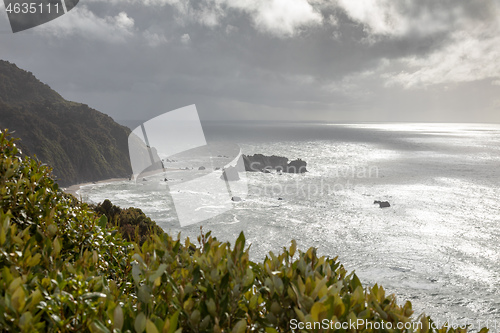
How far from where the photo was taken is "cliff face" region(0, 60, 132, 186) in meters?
80.2

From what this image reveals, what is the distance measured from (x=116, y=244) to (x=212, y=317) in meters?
2.70

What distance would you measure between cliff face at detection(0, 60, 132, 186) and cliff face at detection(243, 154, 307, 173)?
3810 cm

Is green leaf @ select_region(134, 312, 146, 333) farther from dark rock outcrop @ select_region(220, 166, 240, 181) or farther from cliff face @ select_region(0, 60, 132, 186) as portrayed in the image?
dark rock outcrop @ select_region(220, 166, 240, 181)

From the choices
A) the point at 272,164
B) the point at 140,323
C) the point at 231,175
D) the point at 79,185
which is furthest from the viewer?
the point at 272,164

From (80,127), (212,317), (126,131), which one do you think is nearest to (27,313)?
(212,317)

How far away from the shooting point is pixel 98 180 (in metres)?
85.3

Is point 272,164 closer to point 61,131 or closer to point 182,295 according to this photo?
point 61,131

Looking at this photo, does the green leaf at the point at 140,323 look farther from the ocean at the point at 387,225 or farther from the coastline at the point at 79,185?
the coastline at the point at 79,185

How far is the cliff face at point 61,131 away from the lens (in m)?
80.2

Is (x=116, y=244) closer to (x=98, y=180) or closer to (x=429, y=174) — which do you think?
(x=98, y=180)

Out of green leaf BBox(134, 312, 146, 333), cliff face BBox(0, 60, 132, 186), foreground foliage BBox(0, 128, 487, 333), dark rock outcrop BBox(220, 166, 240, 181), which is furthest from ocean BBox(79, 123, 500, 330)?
cliff face BBox(0, 60, 132, 186)

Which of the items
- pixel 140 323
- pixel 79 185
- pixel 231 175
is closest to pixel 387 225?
pixel 231 175

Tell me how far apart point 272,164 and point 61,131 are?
65.4 m

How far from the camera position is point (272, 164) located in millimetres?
105562
